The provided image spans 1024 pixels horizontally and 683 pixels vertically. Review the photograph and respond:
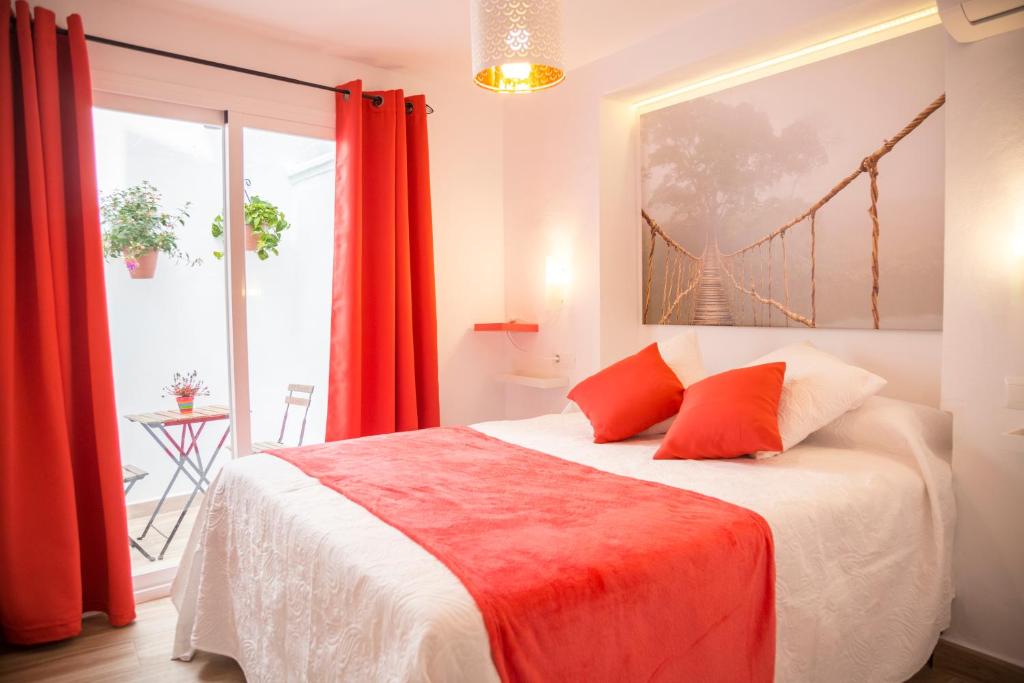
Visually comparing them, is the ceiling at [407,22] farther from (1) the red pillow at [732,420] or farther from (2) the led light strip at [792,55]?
(1) the red pillow at [732,420]

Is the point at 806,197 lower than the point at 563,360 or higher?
higher

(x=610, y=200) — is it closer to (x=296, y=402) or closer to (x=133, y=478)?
(x=296, y=402)

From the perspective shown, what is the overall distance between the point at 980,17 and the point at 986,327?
1029mm

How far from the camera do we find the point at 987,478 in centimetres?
227

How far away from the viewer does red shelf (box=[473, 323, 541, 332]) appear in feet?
13.4

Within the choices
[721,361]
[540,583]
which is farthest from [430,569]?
[721,361]

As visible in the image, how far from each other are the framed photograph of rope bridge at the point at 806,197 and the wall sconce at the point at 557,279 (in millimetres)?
518

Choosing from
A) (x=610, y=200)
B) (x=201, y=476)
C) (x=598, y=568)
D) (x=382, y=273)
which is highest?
(x=610, y=200)

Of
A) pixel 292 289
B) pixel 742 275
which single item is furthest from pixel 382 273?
pixel 742 275

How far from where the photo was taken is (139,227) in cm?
327

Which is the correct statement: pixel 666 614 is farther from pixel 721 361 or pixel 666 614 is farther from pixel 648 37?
pixel 648 37

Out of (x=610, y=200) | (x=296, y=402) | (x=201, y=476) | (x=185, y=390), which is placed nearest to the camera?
(x=185, y=390)

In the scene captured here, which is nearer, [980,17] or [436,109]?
[980,17]

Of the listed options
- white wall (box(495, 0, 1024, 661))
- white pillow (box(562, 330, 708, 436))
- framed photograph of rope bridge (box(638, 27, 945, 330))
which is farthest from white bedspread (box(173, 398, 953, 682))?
framed photograph of rope bridge (box(638, 27, 945, 330))
